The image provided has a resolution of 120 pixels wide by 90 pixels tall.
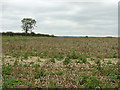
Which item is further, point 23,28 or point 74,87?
point 23,28

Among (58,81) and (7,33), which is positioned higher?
(7,33)

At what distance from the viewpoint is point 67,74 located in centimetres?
784

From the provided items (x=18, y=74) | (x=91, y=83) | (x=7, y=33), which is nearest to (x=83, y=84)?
(x=91, y=83)

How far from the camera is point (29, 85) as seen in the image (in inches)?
255

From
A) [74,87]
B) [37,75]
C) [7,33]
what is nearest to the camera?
[74,87]

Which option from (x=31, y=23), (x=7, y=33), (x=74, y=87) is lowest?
(x=74, y=87)

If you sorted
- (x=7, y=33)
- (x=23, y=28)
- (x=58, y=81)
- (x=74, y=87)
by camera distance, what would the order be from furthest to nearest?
1. (x=23, y=28)
2. (x=7, y=33)
3. (x=58, y=81)
4. (x=74, y=87)

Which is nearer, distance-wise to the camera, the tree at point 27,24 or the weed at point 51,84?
the weed at point 51,84

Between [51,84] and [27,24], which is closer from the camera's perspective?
[51,84]

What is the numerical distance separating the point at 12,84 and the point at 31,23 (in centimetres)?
7520

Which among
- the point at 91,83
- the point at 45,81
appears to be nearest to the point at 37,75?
the point at 45,81

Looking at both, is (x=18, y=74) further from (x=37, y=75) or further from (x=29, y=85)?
(x=29, y=85)

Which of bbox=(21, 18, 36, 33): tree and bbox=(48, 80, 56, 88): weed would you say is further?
bbox=(21, 18, 36, 33): tree

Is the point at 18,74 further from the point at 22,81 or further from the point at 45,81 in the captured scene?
the point at 45,81
